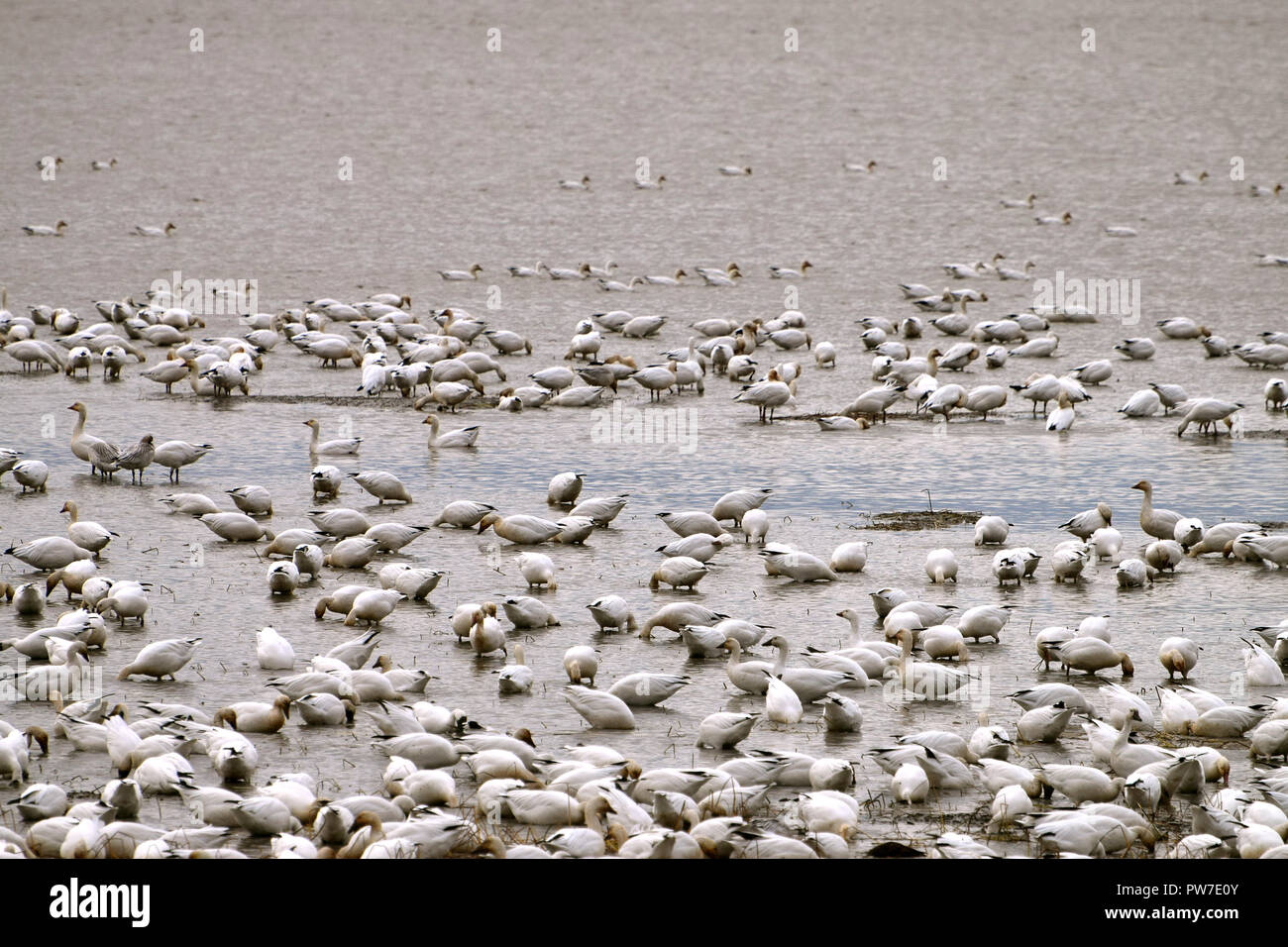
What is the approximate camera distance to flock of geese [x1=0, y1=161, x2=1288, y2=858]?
7738 mm

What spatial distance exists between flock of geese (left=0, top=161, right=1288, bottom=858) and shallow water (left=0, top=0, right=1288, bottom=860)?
17 centimetres

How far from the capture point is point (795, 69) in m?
47.4

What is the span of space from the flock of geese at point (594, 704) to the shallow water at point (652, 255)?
17 cm

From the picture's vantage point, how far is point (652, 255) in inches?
1298

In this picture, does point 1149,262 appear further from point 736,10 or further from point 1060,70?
point 736,10

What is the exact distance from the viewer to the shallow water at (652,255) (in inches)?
473

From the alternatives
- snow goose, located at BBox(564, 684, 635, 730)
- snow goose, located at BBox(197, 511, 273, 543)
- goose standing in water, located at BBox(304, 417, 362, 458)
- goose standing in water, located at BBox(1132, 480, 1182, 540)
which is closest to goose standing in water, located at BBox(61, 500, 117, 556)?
snow goose, located at BBox(197, 511, 273, 543)

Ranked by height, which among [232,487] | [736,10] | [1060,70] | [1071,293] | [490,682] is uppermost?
[736,10]

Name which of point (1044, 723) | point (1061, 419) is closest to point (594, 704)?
point (1044, 723)

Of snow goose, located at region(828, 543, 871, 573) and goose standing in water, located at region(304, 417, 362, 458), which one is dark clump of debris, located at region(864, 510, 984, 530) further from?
goose standing in water, located at region(304, 417, 362, 458)

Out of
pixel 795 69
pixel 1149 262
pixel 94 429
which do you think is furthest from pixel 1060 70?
pixel 94 429

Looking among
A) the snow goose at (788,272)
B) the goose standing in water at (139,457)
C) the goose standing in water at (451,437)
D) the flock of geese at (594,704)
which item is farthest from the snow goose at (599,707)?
the snow goose at (788,272)

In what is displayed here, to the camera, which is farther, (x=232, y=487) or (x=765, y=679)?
(x=232, y=487)
